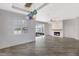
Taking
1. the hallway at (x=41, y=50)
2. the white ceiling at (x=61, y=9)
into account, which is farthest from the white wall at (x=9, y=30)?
the white ceiling at (x=61, y=9)

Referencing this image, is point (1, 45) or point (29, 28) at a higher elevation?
point (29, 28)

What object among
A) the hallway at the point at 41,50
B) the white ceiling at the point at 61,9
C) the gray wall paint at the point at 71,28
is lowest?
the hallway at the point at 41,50

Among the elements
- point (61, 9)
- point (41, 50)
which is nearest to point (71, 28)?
point (61, 9)

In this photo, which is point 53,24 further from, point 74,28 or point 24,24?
point 24,24

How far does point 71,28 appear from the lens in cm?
1208

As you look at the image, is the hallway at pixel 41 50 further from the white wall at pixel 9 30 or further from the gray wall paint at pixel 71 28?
the gray wall paint at pixel 71 28

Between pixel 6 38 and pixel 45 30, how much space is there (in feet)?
35.5

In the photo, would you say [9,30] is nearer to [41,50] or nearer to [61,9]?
[41,50]

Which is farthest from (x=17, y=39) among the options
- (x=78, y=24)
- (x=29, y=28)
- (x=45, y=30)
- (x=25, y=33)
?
(x=45, y=30)

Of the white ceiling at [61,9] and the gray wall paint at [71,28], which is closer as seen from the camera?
the white ceiling at [61,9]

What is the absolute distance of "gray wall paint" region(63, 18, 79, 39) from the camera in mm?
10919

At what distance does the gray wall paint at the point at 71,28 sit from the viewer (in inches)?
430

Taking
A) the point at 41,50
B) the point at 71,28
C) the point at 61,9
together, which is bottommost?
the point at 41,50

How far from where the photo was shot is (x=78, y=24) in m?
10.5
